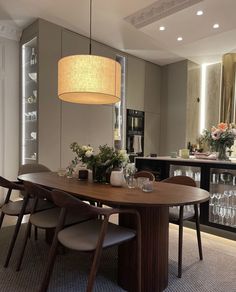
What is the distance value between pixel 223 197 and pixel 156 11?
2736 millimetres

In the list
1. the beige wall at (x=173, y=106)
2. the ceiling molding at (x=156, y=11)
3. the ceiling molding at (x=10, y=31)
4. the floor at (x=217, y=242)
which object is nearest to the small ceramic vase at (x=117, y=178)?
the floor at (x=217, y=242)

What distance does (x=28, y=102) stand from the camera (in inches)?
185

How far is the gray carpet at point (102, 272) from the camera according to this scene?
82.4 inches

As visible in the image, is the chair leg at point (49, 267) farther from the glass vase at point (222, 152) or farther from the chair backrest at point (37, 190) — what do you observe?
the glass vase at point (222, 152)

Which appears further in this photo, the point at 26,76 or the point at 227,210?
the point at 26,76

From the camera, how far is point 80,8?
391 cm

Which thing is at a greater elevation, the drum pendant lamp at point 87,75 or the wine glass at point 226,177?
the drum pendant lamp at point 87,75

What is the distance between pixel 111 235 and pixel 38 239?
158 cm

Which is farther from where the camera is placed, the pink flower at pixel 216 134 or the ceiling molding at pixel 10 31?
the ceiling molding at pixel 10 31

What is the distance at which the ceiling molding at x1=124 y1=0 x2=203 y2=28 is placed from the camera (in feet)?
11.1

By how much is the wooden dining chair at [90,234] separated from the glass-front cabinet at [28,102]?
2.80 m

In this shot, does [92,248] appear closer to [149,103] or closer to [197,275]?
[197,275]

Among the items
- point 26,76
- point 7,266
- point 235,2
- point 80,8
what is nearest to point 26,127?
point 26,76

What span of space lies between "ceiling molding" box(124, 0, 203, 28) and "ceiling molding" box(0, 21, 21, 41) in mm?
2012
